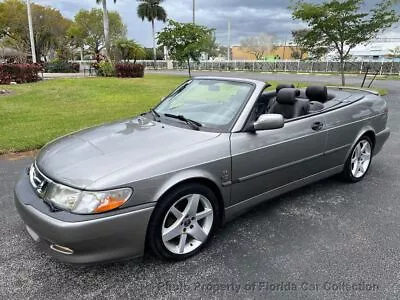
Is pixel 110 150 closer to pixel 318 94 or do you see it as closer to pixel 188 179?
pixel 188 179

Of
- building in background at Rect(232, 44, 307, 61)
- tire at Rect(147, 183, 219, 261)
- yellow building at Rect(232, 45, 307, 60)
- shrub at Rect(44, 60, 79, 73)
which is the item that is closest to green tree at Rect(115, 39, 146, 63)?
shrub at Rect(44, 60, 79, 73)

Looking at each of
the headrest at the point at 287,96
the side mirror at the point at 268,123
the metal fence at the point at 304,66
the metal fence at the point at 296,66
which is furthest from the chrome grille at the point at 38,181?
the metal fence at the point at 304,66

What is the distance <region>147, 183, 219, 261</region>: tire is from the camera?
2.54 m

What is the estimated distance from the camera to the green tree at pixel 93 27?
56.8 m

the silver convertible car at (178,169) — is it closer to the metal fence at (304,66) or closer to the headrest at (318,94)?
the headrest at (318,94)

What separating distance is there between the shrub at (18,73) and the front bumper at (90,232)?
55.3ft

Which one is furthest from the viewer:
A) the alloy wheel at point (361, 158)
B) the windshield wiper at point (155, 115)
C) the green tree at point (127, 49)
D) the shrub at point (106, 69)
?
the green tree at point (127, 49)

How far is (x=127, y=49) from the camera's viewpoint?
28359 mm

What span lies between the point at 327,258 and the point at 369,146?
7.81ft

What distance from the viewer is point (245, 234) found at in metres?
3.14

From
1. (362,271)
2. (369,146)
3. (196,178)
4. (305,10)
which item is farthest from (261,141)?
(305,10)

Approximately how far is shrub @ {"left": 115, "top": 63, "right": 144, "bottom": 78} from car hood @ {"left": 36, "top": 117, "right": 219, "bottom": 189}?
19.0 metres

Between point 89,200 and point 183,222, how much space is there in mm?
787

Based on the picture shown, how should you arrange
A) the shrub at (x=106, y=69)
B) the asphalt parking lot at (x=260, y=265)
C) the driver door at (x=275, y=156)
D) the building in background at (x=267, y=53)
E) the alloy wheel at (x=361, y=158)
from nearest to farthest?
the asphalt parking lot at (x=260, y=265) < the driver door at (x=275, y=156) < the alloy wheel at (x=361, y=158) < the shrub at (x=106, y=69) < the building in background at (x=267, y=53)
